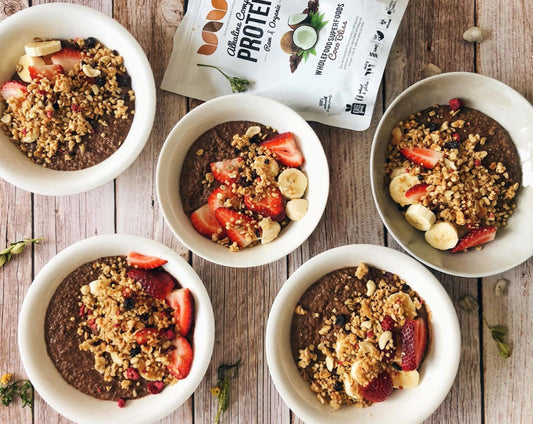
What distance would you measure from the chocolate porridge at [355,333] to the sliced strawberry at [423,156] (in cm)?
37

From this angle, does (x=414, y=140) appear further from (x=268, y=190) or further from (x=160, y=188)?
(x=160, y=188)

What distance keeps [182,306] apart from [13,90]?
35.8 inches

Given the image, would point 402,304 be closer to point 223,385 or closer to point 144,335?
point 223,385

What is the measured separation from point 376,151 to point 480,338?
756 mm

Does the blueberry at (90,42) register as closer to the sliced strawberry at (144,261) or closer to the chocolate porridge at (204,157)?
the chocolate porridge at (204,157)

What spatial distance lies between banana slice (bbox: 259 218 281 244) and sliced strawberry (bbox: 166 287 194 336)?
301 mm

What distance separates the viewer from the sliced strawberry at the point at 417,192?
1.65 m

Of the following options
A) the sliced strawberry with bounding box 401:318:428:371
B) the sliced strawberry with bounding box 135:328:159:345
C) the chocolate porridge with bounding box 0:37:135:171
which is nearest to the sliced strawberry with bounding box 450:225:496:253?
the sliced strawberry with bounding box 401:318:428:371

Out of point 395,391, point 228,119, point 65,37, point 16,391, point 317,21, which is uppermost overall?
point 317,21

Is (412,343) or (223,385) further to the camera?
(223,385)

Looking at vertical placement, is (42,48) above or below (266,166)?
above

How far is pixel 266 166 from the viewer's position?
166cm

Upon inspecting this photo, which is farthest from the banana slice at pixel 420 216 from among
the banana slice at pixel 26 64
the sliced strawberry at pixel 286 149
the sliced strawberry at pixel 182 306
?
the banana slice at pixel 26 64

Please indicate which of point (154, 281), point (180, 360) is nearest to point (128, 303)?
point (154, 281)
